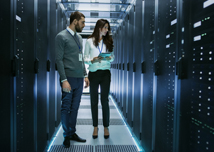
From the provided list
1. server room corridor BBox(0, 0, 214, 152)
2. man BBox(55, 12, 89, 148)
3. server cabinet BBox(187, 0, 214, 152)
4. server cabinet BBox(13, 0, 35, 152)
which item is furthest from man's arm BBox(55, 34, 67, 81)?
server cabinet BBox(187, 0, 214, 152)

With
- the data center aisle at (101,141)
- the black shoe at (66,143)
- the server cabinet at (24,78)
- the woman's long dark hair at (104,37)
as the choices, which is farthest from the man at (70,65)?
the server cabinet at (24,78)

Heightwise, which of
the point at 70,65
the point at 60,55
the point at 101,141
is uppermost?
the point at 60,55

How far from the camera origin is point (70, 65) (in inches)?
104

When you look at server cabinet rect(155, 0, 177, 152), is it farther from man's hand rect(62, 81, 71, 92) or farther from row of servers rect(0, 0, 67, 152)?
row of servers rect(0, 0, 67, 152)

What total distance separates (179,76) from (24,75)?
4.25ft

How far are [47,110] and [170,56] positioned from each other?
1.82 m

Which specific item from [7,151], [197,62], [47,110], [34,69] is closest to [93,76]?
[47,110]

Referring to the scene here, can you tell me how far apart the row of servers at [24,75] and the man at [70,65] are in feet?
0.73

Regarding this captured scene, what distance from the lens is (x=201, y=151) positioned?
3.98 feet

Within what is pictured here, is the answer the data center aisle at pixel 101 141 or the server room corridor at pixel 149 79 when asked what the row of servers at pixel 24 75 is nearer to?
the server room corridor at pixel 149 79

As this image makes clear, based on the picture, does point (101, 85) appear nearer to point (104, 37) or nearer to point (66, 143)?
point (104, 37)

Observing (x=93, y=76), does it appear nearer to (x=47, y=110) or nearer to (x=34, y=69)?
(x=47, y=110)

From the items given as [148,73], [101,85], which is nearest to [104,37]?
[101,85]

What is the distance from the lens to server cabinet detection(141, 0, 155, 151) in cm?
228
